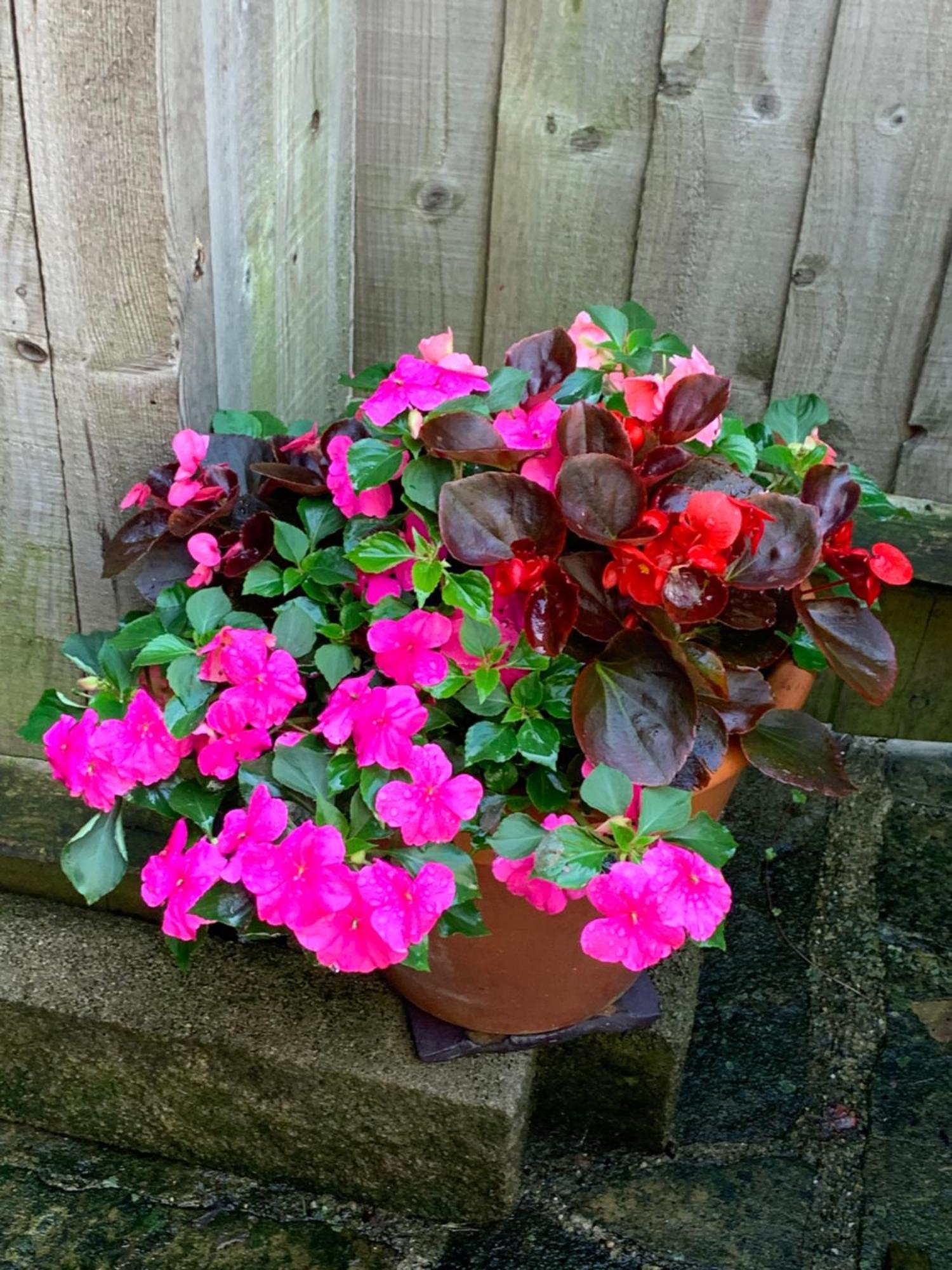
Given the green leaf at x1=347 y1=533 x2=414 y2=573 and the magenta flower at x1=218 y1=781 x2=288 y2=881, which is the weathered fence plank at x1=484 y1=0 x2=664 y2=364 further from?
the magenta flower at x1=218 y1=781 x2=288 y2=881

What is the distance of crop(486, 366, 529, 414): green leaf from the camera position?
1176 millimetres

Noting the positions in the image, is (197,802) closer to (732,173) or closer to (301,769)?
(301,769)

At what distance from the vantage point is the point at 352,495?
118cm

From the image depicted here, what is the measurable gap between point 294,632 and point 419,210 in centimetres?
89

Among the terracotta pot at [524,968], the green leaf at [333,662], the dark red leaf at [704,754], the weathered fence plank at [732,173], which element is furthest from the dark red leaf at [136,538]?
the weathered fence plank at [732,173]

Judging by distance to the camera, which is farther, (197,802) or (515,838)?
(197,802)

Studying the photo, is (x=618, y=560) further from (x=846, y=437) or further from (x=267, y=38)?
(x=846, y=437)

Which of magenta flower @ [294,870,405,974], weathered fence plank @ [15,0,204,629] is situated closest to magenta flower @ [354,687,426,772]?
magenta flower @ [294,870,405,974]

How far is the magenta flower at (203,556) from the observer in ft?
3.87

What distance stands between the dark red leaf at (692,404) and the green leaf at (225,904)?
1.94ft

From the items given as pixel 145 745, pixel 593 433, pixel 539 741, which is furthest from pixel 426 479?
pixel 145 745

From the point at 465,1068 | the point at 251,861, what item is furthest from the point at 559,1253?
the point at 251,861

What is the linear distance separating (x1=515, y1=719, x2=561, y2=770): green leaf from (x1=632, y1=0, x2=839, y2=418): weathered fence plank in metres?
0.91

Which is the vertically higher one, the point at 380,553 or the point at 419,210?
the point at 419,210
